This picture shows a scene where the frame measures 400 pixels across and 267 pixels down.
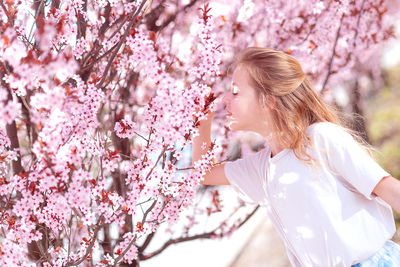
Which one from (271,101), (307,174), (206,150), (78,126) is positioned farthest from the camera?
(206,150)

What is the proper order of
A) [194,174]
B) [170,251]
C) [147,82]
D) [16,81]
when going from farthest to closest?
[170,251] → [147,82] → [194,174] → [16,81]

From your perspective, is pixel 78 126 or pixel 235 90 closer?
pixel 78 126

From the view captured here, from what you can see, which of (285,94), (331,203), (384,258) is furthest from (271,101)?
(384,258)

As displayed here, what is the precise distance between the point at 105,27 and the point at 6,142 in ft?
2.03

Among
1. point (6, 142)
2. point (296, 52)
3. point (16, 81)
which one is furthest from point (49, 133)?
point (296, 52)

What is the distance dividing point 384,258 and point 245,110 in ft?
2.48

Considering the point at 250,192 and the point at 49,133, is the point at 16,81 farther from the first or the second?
the point at 250,192

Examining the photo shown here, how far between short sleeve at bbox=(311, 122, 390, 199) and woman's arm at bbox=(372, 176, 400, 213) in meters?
0.02

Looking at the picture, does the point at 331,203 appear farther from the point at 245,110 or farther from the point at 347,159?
the point at 245,110

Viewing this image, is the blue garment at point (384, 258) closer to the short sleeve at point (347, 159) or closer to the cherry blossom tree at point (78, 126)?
the short sleeve at point (347, 159)

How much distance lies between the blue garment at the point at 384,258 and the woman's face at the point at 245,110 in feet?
2.04

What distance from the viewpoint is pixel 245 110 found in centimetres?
183

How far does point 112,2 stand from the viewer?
1713 mm

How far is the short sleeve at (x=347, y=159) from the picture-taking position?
1599 mm
